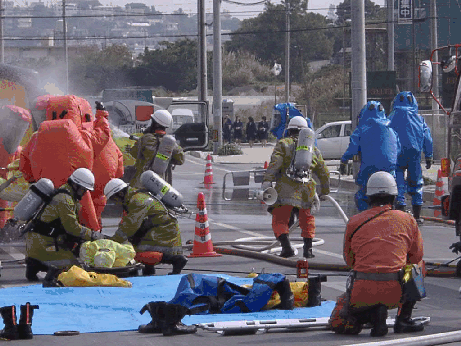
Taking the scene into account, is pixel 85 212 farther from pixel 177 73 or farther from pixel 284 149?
pixel 177 73

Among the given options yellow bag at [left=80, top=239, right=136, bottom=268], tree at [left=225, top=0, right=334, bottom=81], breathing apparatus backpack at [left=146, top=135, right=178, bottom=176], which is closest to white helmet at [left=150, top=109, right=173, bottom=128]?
breathing apparatus backpack at [left=146, top=135, right=178, bottom=176]

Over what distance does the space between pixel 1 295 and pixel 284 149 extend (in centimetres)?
457

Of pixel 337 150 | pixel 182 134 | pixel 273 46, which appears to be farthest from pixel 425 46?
pixel 182 134

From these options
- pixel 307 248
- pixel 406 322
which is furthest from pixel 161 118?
pixel 406 322

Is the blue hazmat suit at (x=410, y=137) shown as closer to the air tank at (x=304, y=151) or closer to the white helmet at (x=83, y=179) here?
the air tank at (x=304, y=151)

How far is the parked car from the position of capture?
1460 inches

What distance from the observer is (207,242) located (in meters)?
13.5

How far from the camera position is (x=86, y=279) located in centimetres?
1037

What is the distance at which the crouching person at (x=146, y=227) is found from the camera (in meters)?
11.4

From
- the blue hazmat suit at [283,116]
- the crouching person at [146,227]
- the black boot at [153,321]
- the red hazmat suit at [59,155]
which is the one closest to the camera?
the black boot at [153,321]

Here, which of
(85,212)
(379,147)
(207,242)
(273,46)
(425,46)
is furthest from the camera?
(273,46)

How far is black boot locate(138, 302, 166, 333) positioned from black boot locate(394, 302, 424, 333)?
1.87 metres

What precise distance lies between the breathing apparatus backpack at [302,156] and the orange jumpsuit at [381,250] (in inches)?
177

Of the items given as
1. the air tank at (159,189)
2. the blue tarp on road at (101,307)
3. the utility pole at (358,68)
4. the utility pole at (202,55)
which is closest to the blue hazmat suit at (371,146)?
the utility pole at (358,68)
